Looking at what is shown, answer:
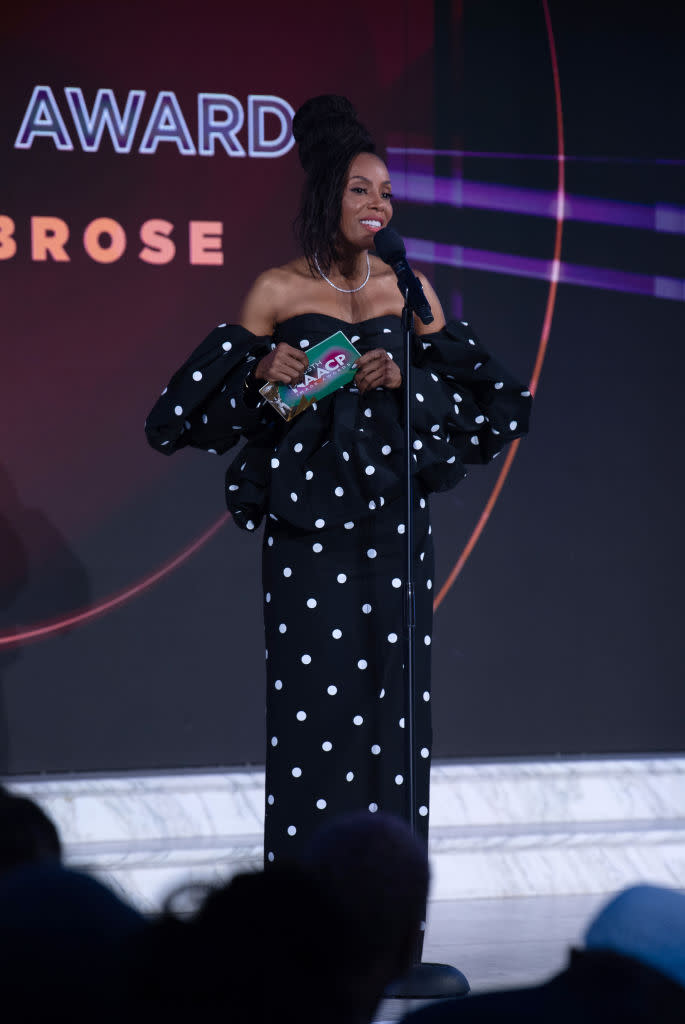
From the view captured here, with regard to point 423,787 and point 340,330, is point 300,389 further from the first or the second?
Answer: point 423,787

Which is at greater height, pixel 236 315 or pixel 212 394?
pixel 236 315

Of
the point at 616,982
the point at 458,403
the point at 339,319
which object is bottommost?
the point at 616,982

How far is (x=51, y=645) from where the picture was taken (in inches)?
171

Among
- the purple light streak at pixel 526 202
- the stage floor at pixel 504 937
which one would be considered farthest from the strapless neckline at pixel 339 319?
the purple light streak at pixel 526 202

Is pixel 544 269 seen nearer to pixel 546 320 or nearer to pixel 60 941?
pixel 546 320

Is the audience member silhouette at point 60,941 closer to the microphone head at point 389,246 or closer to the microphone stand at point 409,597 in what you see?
the microphone stand at point 409,597

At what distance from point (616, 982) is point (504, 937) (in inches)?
108

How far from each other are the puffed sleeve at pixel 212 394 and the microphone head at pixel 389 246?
354 millimetres

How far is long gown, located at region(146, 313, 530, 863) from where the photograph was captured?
9.45ft

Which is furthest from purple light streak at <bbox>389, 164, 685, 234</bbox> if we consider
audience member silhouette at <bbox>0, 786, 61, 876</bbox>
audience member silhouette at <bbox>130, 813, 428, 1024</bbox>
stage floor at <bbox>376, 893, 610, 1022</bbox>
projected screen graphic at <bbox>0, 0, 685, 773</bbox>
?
audience member silhouette at <bbox>130, 813, 428, 1024</bbox>

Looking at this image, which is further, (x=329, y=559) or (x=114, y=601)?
(x=114, y=601)

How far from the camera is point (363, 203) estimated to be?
2932 mm

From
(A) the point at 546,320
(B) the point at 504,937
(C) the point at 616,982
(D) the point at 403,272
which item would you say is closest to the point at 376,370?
(D) the point at 403,272

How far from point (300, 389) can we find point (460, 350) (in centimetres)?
40
